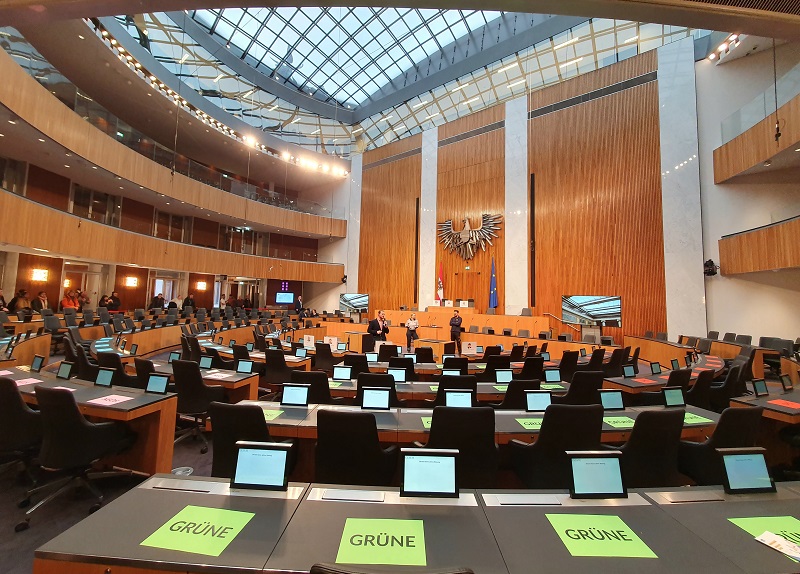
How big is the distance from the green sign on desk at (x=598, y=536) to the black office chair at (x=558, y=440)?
3.47 feet

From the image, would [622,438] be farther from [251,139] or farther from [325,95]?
[325,95]

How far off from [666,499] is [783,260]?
1045 centimetres

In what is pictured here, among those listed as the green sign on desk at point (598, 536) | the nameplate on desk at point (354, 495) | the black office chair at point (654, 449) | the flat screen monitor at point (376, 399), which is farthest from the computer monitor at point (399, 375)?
the green sign on desk at point (598, 536)

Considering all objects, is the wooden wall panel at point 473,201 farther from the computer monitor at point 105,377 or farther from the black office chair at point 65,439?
the black office chair at point 65,439

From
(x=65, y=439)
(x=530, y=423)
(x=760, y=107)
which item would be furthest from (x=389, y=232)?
(x=65, y=439)

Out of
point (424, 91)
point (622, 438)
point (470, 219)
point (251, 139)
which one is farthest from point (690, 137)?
point (251, 139)

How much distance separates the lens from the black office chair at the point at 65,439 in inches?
109

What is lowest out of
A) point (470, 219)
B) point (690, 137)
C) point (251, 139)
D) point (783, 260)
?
point (783, 260)

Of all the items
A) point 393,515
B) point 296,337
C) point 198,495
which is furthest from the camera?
point 296,337

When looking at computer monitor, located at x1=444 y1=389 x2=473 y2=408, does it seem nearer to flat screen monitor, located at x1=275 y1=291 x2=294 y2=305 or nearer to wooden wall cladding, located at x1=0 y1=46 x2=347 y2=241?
wooden wall cladding, located at x1=0 y1=46 x2=347 y2=241

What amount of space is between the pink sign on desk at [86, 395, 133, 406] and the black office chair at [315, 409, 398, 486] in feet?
6.32

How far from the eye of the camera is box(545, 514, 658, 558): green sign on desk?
1.28 metres

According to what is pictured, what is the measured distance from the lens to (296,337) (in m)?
12.5

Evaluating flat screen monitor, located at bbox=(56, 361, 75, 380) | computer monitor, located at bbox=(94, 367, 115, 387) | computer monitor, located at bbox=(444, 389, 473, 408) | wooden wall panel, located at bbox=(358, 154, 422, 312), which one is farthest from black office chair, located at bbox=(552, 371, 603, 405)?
wooden wall panel, located at bbox=(358, 154, 422, 312)
